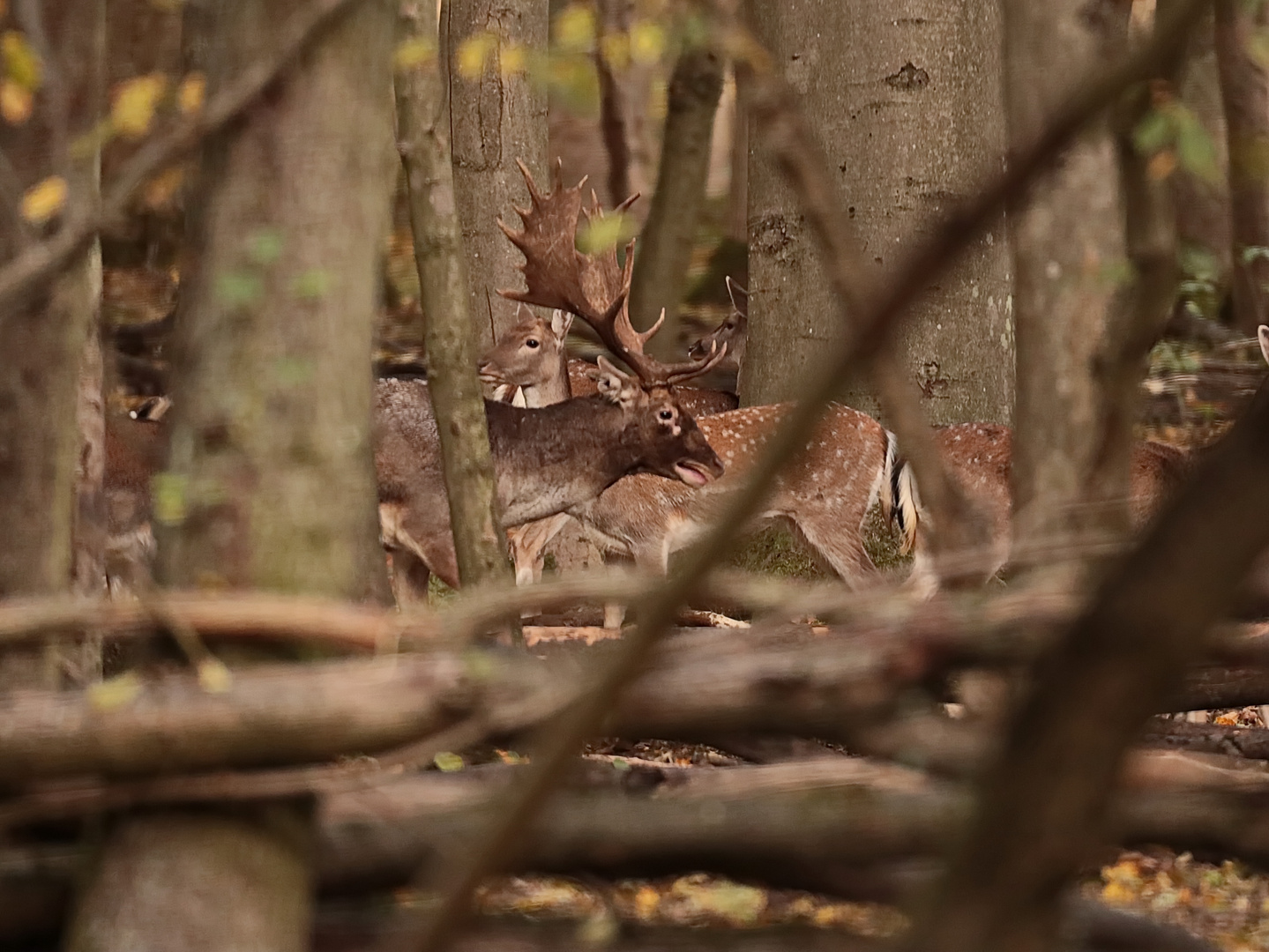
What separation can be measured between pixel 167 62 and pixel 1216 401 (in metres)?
10.9

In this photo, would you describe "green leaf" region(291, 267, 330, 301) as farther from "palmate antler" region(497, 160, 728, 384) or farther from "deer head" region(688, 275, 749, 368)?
"deer head" region(688, 275, 749, 368)

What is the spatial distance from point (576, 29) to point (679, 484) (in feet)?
24.9

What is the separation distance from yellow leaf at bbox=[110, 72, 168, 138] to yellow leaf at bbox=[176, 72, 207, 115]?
0.14ft

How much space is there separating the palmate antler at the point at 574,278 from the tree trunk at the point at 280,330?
5917mm

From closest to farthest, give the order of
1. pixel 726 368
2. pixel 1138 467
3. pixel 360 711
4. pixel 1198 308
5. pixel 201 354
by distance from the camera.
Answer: pixel 360 711, pixel 201 354, pixel 1138 467, pixel 726 368, pixel 1198 308

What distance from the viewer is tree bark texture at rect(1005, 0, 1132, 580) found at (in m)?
3.05

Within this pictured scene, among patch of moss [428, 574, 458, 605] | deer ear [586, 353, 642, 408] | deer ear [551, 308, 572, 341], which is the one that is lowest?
patch of moss [428, 574, 458, 605]

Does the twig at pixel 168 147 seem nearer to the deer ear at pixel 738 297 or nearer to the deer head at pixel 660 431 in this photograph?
the deer head at pixel 660 431

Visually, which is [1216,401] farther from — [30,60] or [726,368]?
[30,60]

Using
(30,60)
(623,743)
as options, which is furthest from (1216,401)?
(30,60)

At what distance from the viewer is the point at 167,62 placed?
716 inches

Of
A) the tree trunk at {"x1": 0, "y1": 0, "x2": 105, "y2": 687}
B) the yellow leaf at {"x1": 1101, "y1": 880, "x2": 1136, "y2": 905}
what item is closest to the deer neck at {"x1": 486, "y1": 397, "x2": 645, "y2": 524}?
the yellow leaf at {"x1": 1101, "y1": 880, "x2": 1136, "y2": 905}

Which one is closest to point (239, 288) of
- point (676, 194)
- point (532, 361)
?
point (532, 361)

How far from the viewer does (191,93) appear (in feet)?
10.8
